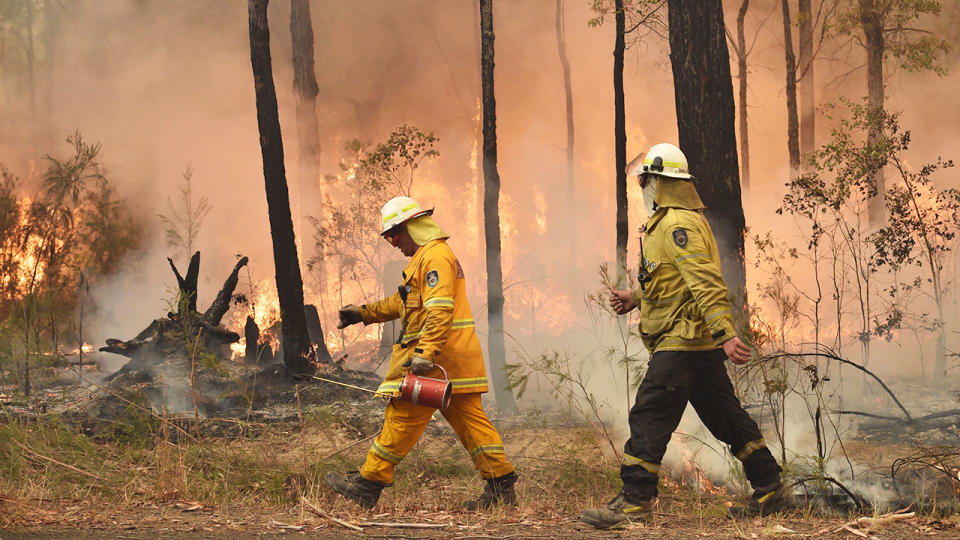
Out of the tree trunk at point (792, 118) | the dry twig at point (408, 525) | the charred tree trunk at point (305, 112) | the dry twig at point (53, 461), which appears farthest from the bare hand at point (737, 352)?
the charred tree trunk at point (305, 112)

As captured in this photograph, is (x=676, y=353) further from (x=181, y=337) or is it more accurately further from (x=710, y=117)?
(x=181, y=337)

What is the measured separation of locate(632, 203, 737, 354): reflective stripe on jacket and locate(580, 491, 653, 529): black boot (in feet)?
2.40

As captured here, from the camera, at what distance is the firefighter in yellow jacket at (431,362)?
15.6ft

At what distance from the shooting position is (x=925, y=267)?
549 inches

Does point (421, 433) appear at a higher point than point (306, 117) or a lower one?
lower

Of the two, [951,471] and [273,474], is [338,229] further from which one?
[951,471]

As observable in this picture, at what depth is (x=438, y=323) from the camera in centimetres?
471

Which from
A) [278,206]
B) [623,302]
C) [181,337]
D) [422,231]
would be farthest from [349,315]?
[181,337]

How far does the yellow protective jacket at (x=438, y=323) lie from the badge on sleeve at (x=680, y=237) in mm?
1171

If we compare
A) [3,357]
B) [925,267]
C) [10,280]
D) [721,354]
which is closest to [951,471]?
[721,354]

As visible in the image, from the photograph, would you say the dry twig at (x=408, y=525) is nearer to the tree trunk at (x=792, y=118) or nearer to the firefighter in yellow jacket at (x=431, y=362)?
the firefighter in yellow jacket at (x=431, y=362)

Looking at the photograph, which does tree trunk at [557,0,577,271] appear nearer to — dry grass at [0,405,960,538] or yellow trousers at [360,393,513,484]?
dry grass at [0,405,960,538]

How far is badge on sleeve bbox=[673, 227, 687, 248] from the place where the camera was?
4340 millimetres

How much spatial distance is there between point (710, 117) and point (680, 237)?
3.26 m
